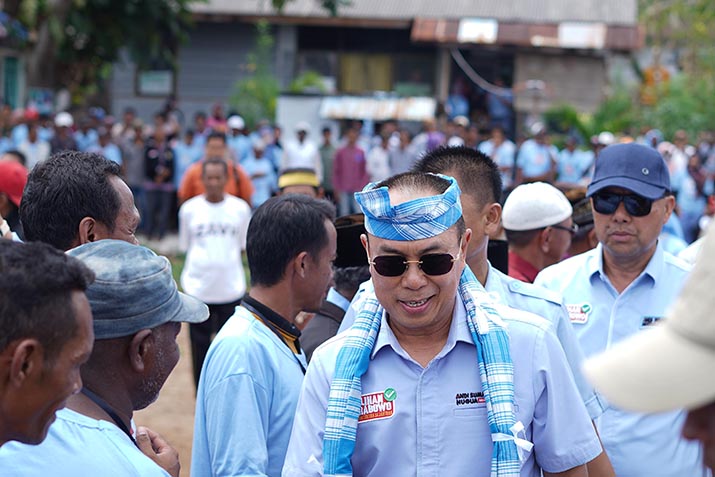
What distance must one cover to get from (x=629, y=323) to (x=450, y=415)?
1.77 meters

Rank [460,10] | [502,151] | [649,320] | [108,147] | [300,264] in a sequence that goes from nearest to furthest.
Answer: [300,264], [649,320], [108,147], [502,151], [460,10]

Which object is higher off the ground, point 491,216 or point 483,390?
point 491,216

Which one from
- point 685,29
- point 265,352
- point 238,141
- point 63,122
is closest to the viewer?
point 265,352

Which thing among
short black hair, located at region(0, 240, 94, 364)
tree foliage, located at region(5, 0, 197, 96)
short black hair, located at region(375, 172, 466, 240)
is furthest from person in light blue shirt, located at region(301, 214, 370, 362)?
tree foliage, located at region(5, 0, 197, 96)

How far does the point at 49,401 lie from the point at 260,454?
130 cm

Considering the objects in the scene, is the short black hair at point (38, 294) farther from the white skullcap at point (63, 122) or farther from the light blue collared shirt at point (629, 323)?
the white skullcap at point (63, 122)

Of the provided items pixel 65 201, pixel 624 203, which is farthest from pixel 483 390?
pixel 624 203

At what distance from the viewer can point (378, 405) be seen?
318 cm

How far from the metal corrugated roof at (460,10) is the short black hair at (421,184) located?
25.3 metres

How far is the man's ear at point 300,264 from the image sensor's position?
412 cm

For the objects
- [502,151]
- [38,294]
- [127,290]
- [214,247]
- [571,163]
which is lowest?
[571,163]

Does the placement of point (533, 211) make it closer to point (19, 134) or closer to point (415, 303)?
point (415, 303)

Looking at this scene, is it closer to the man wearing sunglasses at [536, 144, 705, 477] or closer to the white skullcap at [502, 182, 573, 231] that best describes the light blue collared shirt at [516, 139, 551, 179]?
the white skullcap at [502, 182, 573, 231]

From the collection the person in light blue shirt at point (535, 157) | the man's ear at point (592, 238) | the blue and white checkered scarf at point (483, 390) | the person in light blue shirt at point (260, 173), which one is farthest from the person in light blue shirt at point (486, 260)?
the person in light blue shirt at point (535, 157)
